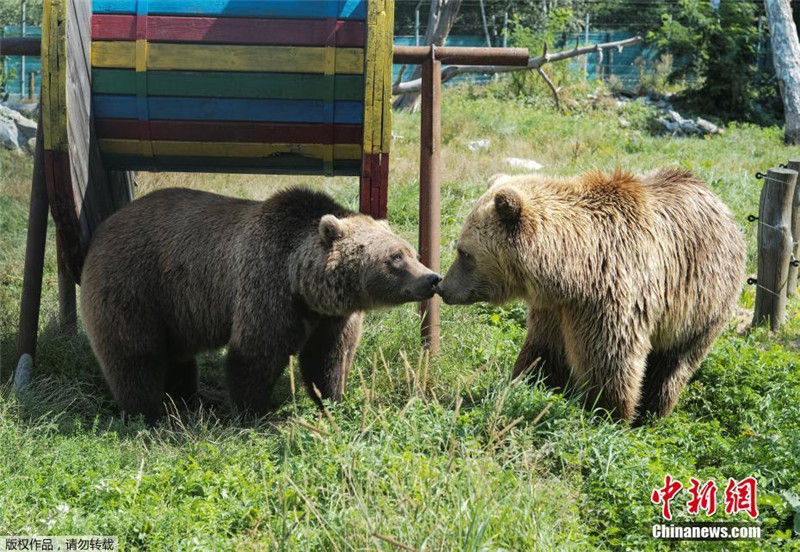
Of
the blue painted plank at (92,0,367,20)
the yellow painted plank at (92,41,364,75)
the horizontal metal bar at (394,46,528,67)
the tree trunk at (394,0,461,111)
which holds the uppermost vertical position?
the tree trunk at (394,0,461,111)

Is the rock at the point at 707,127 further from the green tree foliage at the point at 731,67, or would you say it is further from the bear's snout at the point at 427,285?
the bear's snout at the point at 427,285

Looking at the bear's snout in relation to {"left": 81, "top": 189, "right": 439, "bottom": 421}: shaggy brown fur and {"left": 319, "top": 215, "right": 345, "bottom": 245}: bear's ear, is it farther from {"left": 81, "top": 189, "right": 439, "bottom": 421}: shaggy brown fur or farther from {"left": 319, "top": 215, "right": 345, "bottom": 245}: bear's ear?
{"left": 319, "top": 215, "right": 345, "bottom": 245}: bear's ear

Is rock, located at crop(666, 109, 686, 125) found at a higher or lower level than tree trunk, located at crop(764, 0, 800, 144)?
lower

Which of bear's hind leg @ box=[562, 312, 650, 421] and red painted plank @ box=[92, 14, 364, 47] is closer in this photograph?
bear's hind leg @ box=[562, 312, 650, 421]

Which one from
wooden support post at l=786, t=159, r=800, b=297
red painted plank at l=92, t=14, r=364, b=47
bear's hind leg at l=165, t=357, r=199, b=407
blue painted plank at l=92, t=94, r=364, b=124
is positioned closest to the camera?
red painted plank at l=92, t=14, r=364, b=47

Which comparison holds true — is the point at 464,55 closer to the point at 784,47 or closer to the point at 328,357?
the point at 328,357

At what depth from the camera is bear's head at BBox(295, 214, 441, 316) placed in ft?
18.7

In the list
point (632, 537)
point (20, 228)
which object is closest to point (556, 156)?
point (20, 228)

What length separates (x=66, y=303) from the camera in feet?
23.5

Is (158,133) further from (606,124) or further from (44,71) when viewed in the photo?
(606,124)

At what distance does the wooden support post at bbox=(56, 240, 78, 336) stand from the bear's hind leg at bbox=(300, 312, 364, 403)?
217cm

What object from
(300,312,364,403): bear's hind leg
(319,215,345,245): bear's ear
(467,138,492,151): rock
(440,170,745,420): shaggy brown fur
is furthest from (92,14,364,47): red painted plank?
(467,138,492,151): rock

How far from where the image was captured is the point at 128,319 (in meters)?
5.95

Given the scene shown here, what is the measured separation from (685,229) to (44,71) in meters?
4.13
